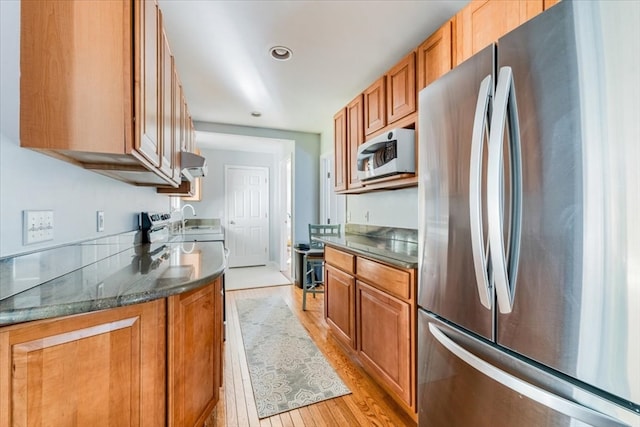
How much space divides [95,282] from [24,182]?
0.41 meters

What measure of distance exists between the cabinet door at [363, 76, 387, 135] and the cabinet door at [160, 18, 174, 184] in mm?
1494

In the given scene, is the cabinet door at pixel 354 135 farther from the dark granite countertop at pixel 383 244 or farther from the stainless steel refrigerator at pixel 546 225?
the stainless steel refrigerator at pixel 546 225

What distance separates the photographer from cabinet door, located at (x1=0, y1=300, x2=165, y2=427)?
74cm

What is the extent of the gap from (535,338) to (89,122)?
62.7 inches

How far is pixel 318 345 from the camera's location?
8.24ft

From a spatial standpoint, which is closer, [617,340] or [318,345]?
[617,340]

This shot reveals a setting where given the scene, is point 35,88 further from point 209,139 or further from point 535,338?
point 209,139

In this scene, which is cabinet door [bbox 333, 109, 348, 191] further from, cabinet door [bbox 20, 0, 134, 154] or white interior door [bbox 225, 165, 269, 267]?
white interior door [bbox 225, 165, 269, 267]

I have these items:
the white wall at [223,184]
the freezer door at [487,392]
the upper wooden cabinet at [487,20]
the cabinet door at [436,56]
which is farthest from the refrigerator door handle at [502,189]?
the white wall at [223,184]

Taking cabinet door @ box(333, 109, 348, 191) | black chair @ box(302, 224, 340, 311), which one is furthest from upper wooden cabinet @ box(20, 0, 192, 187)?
black chair @ box(302, 224, 340, 311)

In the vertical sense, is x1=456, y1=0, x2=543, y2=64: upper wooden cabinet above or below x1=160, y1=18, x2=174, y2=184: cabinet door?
above

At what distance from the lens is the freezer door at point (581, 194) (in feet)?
2.18

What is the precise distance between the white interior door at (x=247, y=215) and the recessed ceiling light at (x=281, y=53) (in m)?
3.87

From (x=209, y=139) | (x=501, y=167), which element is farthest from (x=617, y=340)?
(x=209, y=139)
